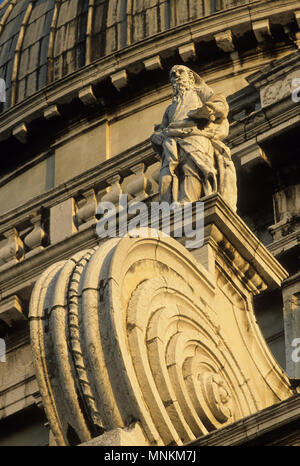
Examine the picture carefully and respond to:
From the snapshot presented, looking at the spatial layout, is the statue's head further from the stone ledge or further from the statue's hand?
the stone ledge

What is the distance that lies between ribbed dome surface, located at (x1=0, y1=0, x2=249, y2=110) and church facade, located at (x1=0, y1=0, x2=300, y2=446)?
38 millimetres

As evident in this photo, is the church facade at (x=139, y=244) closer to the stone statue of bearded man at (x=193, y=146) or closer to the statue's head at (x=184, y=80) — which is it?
the stone statue of bearded man at (x=193, y=146)

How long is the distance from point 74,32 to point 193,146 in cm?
1382

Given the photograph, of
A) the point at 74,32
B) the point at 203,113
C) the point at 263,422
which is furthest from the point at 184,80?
the point at 74,32

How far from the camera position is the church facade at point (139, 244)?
13062 millimetres

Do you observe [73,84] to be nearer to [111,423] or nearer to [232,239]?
[232,239]

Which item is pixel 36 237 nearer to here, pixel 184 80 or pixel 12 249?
pixel 12 249

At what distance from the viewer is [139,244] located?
553 inches

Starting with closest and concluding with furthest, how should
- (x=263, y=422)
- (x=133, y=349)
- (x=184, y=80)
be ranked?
1. (x=263, y=422)
2. (x=133, y=349)
3. (x=184, y=80)

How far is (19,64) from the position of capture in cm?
3070

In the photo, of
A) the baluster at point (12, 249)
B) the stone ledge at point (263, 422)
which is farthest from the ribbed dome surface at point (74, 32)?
the stone ledge at point (263, 422)

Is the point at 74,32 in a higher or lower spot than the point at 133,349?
higher

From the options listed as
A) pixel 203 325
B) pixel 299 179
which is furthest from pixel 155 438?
pixel 299 179

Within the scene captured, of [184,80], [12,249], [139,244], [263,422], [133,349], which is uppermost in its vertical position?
[12,249]
